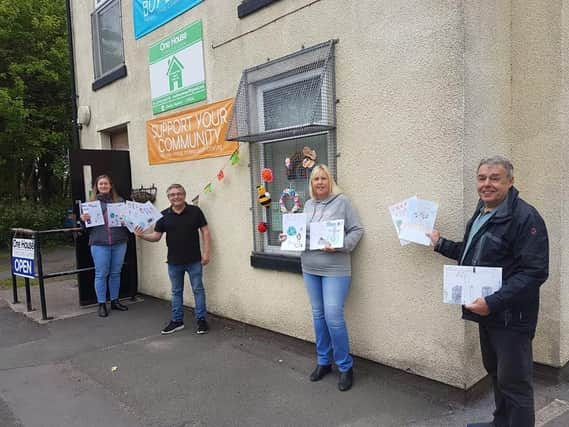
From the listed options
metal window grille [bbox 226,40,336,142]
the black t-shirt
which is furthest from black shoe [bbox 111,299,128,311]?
metal window grille [bbox 226,40,336,142]

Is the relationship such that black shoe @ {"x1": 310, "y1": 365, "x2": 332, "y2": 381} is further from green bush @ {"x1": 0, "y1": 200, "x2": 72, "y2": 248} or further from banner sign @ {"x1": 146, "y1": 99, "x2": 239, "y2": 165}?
green bush @ {"x1": 0, "y1": 200, "x2": 72, "y2": 248}

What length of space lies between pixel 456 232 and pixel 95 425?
2.90 metres

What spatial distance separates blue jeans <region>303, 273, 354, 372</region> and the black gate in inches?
153

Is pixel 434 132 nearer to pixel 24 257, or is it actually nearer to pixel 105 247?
pixel 105 247

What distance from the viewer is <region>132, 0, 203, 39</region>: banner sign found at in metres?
5.55

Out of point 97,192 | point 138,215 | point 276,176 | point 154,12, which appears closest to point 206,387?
point 276,176

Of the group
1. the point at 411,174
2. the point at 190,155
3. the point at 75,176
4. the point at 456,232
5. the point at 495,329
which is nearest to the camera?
the point at 495,329

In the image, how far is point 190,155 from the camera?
18.5 feet

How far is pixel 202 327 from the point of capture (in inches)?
202

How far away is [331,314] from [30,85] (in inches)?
573

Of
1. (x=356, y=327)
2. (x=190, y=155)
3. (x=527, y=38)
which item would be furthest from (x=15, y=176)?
(x=527, y=38)

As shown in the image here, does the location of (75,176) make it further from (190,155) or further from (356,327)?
(356,327)

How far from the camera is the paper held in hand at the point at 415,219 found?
315cm

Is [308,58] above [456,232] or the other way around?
above
